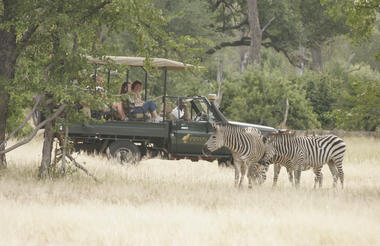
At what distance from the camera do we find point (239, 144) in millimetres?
13531

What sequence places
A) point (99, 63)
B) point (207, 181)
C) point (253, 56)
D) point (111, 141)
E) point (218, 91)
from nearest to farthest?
point (207, 181) < point (99, 63) < point (111, 141) < point (218, 91) < point (253, 56)

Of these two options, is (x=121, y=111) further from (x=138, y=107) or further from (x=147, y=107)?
(x=147, y=107)

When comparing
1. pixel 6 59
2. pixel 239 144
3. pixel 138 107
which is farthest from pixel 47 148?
pixel 239 144

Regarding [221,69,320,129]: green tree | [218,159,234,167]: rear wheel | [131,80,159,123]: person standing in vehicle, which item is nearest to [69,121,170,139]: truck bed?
[131,80,159,123]: person standing in vehicle

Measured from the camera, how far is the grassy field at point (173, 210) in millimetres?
8469

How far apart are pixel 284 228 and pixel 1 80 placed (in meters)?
6.69

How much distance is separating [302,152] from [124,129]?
4.55m

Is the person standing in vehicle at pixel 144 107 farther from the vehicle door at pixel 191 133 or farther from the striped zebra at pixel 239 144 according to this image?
the striped zebra at pixel 239 144

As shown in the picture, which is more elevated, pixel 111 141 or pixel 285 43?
pixel 285 43

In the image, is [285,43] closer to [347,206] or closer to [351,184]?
[351,184]

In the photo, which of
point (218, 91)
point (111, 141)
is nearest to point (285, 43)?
point (218, 91)

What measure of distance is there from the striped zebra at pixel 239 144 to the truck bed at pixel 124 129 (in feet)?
8.56

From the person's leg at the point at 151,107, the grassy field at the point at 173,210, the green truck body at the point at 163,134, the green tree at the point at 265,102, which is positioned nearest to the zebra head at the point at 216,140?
the grassy field at the point at 173,210

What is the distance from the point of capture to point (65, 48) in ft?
42.5
